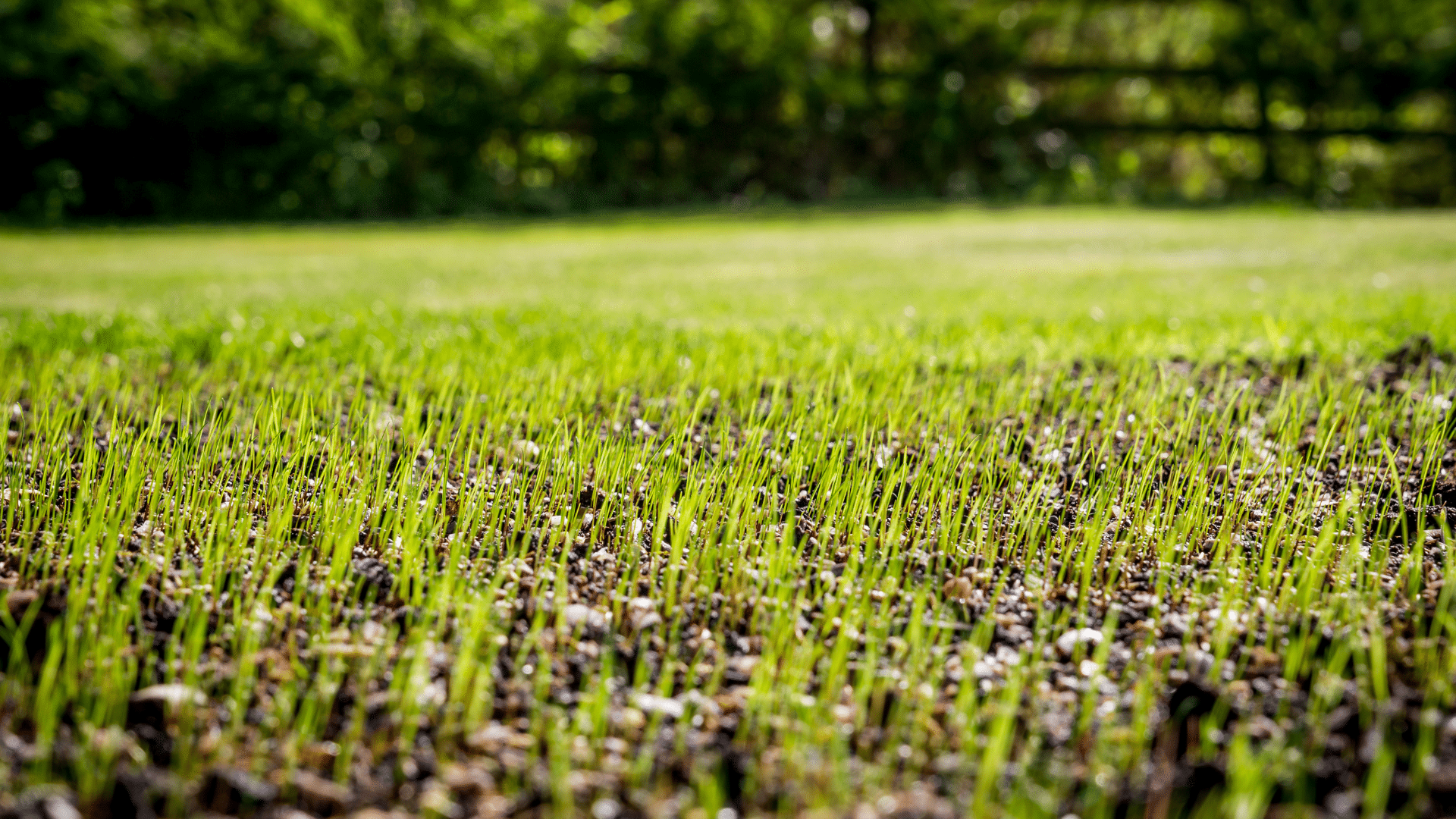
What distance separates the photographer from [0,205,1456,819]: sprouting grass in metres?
1.41

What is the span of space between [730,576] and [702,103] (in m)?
17.4

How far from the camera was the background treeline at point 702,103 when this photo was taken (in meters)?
14.5

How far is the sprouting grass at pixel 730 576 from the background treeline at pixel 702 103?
12.0 meters

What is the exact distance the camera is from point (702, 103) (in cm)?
1834

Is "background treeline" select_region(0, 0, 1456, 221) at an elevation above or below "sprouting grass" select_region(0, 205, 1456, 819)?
above

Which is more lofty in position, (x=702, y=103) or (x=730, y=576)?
(x=702, y=103)

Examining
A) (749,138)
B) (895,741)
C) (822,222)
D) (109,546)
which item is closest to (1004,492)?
(895,741)

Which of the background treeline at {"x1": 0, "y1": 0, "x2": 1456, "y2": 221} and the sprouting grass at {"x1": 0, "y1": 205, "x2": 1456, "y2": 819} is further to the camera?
the background treeline at {"x1": 0, "y1": 0, "x2": 1456, "y2": 221}

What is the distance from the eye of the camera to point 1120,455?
2848 millimetres

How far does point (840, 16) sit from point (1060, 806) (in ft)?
63.9

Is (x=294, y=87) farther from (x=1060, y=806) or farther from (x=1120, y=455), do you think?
(x=1060, y=806)

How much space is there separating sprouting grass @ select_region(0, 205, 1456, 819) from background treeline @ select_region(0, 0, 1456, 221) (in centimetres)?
1203

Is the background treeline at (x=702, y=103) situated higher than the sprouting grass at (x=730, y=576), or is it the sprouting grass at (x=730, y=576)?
the background treeline at (x=702, y=103)

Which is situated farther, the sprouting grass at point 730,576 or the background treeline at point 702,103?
the background treeline at point 702,103
